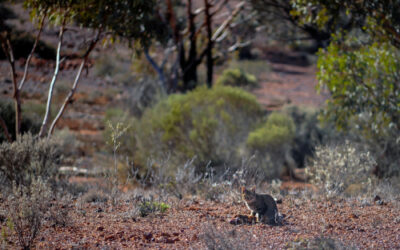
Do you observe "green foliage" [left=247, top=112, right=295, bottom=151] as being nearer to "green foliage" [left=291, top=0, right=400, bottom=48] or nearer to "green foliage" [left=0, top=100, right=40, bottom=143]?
"green foliage" [left=291, top=0, right=400, bottom=48]

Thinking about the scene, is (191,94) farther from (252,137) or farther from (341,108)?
(341,108)

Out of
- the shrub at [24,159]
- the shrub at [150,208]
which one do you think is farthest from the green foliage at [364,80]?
the shrub at [24,159]

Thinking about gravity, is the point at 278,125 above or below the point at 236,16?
below

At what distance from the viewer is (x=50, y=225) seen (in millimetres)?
4742

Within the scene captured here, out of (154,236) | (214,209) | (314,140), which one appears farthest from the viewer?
(314,140)

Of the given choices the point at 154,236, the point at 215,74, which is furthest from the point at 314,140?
the point at 215,74

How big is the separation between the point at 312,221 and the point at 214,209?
113cm

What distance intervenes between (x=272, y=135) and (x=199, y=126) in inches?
80.5

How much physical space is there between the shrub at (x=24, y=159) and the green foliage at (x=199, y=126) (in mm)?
4493

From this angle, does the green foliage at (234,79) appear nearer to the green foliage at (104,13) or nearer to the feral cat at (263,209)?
the green foliage at (104,13)

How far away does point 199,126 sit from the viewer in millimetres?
12148

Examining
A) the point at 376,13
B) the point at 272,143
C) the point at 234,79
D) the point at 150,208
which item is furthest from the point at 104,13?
the point at 234,79

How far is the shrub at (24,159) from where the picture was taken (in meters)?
6.95

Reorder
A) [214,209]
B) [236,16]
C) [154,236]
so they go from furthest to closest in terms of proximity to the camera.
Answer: [236,16]
[214,209]
[154,236]
